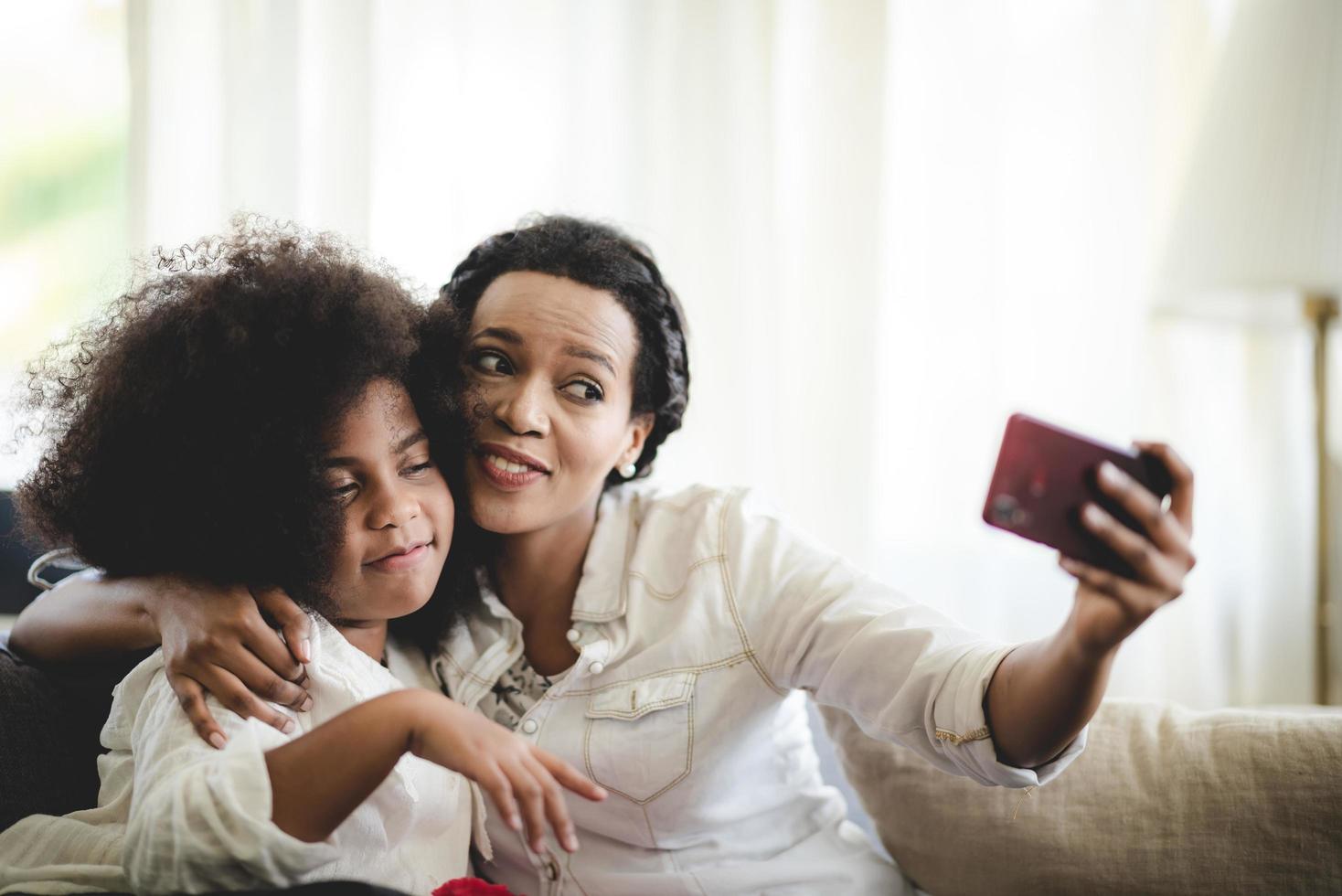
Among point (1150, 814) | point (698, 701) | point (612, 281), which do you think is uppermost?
point (612, 281)

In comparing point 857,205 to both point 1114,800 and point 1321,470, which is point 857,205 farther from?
point 1114,800

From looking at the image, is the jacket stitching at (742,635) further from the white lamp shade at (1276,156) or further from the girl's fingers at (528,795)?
the white lamp shade at (1276,156)

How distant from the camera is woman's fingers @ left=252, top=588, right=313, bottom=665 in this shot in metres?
1.22

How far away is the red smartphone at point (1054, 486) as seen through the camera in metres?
0.92

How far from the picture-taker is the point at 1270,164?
207 centimetres

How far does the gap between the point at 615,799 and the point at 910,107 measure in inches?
71.4

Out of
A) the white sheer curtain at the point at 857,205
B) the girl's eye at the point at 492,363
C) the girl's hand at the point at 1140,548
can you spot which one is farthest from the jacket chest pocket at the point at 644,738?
the white sheer curtain at the point at 857,205

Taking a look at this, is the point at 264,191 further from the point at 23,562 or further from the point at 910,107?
the point at 910,107

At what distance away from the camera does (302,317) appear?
4.04ft

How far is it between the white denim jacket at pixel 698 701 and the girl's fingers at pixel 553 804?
0.45 meters

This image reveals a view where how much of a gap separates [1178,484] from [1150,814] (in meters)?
0.64

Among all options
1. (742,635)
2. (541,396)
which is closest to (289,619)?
(541,396)

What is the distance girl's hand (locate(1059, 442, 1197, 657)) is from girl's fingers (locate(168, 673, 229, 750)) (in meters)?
0.86

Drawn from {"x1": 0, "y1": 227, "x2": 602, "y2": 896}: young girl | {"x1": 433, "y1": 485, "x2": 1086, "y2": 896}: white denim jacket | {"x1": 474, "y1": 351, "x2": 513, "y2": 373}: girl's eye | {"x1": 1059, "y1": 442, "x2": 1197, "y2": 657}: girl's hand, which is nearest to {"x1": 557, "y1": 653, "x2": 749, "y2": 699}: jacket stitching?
{"x1": 433, "y1": 485, "x2": 1086, "y2": 896}: white denim jacket
